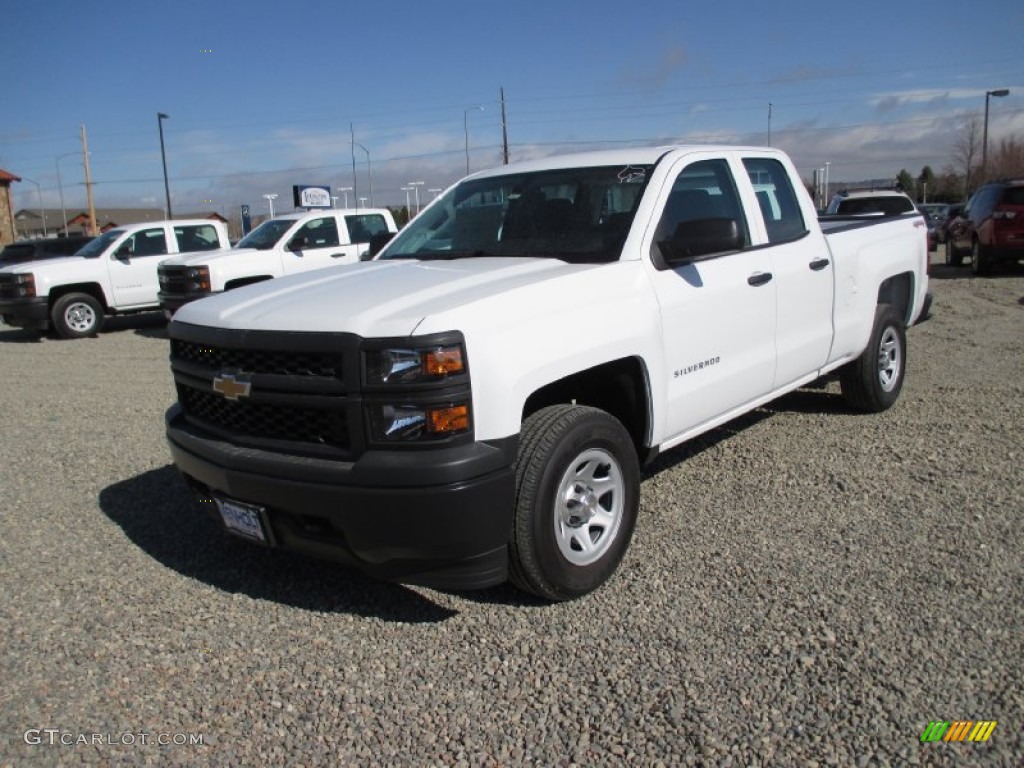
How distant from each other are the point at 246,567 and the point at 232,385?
3.79 feet

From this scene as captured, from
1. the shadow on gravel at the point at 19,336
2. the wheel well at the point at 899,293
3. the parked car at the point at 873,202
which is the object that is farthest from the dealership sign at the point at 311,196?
the wheel well at the point at 899,293

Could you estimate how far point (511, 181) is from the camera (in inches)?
186

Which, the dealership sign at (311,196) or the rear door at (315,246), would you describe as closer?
the rear door at (315,246)

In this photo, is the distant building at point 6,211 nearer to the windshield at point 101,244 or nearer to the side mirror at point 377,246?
the windshield at point 101,244

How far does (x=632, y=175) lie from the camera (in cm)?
428

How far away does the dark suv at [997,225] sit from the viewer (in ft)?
51.7

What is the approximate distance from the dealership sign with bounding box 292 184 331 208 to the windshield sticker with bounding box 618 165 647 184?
2856 centimetres

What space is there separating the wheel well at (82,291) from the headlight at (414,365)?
42.5 feet

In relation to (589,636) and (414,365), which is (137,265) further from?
(589,636)

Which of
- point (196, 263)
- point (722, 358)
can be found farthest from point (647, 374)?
point (196, 263)

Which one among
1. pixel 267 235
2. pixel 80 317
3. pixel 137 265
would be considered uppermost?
pixel 267 235

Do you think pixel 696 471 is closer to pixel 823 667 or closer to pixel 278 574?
pixel 823 667

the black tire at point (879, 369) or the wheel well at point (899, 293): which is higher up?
the wheel well at point (899, 293)

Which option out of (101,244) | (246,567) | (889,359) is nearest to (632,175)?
(246,567)
